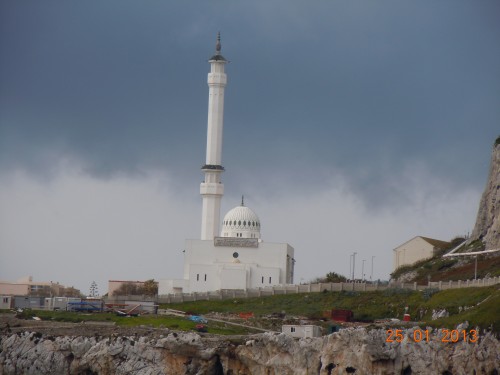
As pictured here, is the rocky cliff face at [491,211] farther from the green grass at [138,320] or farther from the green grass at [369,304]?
the green grass at [138,320]

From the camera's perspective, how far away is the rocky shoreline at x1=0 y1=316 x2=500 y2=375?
10088cm

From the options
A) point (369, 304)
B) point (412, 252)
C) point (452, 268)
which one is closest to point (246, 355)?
point (369, 304)

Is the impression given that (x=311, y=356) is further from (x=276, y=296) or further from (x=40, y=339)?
(x=276, y=296)

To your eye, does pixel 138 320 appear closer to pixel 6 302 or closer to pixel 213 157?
pixel 6 302

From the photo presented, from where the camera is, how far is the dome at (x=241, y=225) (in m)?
156

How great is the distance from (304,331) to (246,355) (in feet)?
21.2

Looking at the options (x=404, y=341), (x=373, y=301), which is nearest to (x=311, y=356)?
(x=404, y=341)

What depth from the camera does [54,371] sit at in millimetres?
110312

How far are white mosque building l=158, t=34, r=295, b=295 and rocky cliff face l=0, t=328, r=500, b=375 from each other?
121 ft

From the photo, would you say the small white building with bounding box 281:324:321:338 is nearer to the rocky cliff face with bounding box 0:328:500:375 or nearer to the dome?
the rocky cliff face with bounding box 0:328:500:375

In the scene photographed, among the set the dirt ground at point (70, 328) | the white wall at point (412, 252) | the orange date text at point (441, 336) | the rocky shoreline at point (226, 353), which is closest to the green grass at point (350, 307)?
the orange date text at point (441, 336)

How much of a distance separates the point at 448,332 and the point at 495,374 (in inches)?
162

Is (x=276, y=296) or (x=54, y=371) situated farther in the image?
(x=276, y=296)

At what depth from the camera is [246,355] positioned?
106 m
